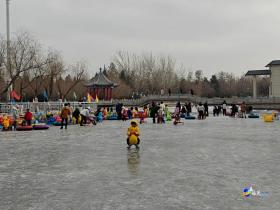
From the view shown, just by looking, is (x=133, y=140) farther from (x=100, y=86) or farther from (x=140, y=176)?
(x=100, y=86)

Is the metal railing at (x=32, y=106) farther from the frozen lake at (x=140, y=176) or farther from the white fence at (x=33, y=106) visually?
the frozen lake at (x=140, y=176)

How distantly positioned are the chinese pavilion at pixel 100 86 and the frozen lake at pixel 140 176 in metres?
48.0

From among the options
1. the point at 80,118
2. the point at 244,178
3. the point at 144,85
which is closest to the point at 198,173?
the point at 244,178

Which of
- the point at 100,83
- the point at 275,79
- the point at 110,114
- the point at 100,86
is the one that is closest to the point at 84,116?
the point at 110,114

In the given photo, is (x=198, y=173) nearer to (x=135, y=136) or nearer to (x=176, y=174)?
(x=176, y=174)

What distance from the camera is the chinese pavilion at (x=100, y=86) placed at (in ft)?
201

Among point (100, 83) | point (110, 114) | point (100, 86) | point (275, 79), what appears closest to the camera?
point (110, 114)

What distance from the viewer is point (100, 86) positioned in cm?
6181

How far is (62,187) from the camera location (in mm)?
6938

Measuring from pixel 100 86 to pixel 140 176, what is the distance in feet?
179

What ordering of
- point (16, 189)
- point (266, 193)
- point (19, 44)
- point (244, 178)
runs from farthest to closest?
point (19, 44) < point (244, 178) < point (16, 189) < point (266, 193)

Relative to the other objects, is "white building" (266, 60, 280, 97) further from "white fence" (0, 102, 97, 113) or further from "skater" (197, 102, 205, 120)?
"white fence" (0, 102, 97, 113)

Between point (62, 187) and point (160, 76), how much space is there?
85810 millimetres

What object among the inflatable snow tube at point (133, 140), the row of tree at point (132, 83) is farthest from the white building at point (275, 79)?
the inflatable snow tube at point (133, 140)
